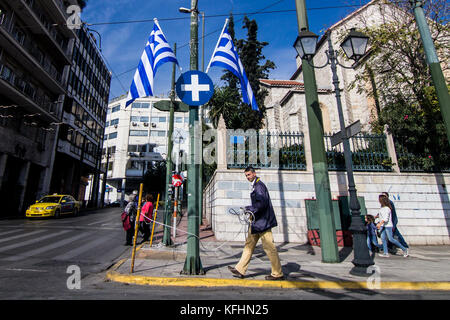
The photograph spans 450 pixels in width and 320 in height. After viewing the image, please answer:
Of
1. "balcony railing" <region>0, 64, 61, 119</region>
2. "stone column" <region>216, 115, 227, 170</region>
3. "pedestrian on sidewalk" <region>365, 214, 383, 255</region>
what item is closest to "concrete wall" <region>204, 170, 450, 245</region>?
"stone column" <region>216, 115, 227, 170</region>

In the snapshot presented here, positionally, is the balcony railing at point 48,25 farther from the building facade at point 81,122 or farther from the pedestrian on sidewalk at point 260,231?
the pedestrian on sidewalk at point 260,231

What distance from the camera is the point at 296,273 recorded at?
4.79 m

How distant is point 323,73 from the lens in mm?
28203

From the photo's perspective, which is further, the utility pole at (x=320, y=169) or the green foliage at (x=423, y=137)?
the green foliage at (x=423, y=137)

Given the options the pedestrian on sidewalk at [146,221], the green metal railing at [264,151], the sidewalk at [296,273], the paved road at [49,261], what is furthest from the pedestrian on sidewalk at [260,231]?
the green metal railing at [264,151]

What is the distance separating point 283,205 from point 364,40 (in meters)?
5.81

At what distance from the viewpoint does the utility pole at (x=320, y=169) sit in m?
5.95

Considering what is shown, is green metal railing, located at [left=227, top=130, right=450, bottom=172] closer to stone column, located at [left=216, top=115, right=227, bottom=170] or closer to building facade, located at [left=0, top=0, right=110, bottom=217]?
stone column, located at [left=216, top=115, right=227, bottom=170]

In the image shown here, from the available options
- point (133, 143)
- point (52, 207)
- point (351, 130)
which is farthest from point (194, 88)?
point (133, 143)

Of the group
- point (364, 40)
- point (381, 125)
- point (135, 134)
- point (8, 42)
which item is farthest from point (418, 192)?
point (135, 134)

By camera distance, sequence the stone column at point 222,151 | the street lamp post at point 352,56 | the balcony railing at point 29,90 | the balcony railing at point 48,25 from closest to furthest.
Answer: the street lamp post at point 352,56
the stone column at point 222,151
the balcony railing at point 29,90
the balcony railing at point 48,25

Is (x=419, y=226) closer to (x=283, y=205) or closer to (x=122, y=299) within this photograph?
(x=283, y=205)

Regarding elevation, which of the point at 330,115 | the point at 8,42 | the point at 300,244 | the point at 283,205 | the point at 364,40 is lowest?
the point at 300,244

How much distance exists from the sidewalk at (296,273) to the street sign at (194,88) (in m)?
3.18
